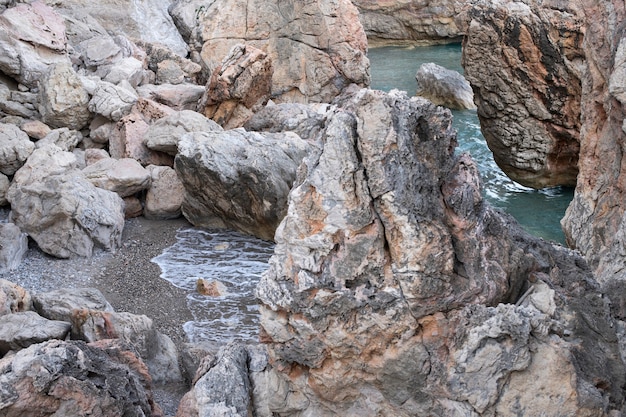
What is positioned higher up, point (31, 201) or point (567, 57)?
point (567, 57)

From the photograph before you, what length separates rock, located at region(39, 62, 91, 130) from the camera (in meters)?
12.6

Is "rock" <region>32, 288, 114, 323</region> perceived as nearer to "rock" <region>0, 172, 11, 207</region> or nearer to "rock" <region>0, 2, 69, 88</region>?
"rock" <region>0, 172, 11, 207</region>

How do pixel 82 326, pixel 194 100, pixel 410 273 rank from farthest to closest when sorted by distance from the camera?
pixel 194 100 < pixel 82 326 < pixel 410 273

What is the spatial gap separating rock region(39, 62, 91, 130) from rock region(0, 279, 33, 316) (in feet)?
20.7

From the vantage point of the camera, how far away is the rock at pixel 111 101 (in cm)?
1266

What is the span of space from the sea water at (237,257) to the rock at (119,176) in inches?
36.1

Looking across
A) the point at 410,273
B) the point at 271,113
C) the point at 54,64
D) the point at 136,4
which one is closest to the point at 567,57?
the point at 271,113

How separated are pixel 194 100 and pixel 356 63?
11.3 ft

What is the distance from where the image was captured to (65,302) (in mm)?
6848

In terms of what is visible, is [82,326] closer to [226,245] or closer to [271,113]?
[226,245]

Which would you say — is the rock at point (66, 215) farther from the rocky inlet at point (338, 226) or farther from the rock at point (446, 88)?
the rock at point (446, 88)

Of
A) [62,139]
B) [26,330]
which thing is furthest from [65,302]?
[62,139]

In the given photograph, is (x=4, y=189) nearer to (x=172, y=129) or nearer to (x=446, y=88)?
(x=172, y=129)

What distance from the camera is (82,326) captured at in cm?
630
